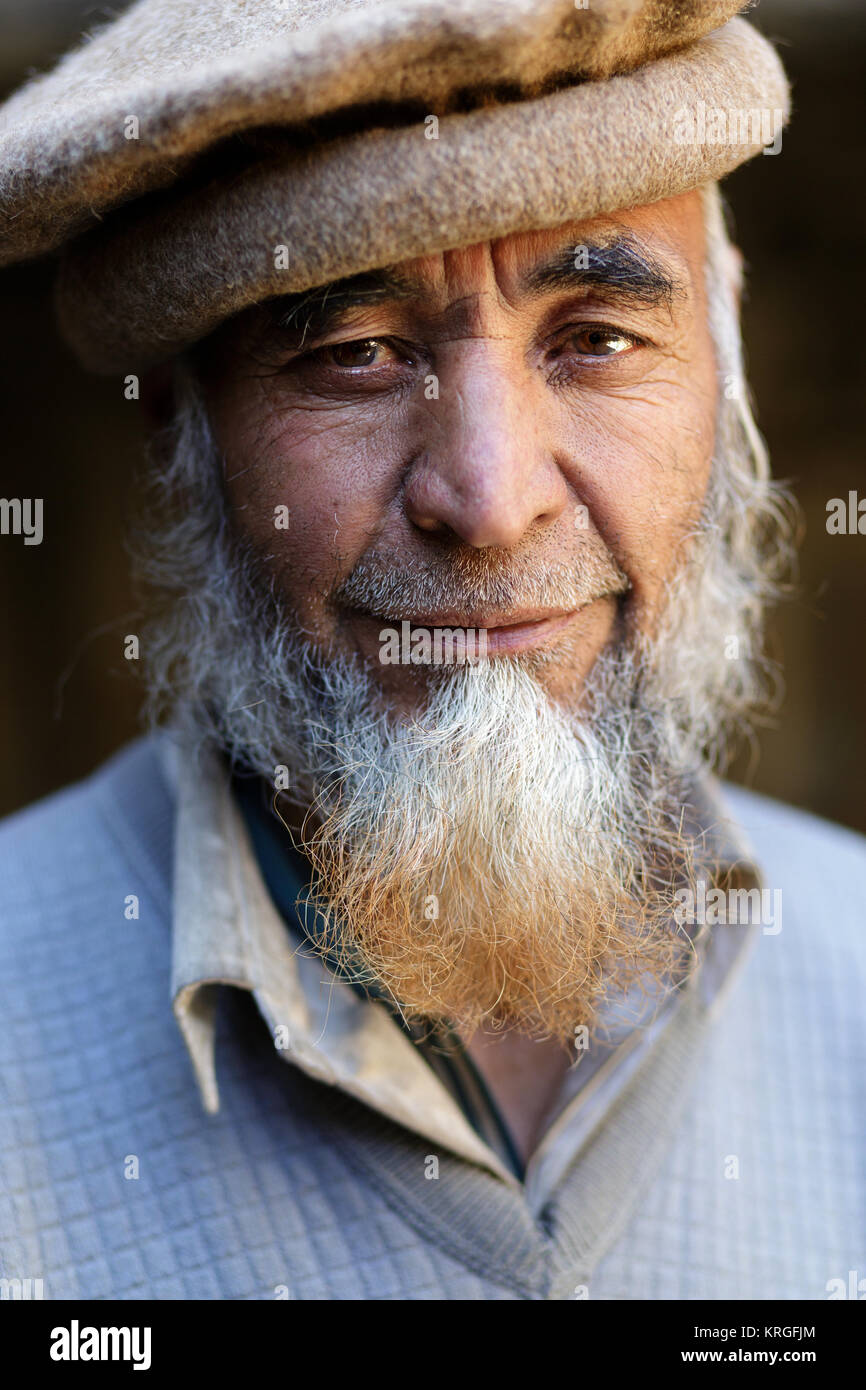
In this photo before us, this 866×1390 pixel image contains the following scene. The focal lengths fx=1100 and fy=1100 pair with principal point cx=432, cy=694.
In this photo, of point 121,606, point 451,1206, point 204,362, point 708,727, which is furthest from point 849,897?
point 121,606

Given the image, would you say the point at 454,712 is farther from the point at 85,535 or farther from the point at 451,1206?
the point at 85,535

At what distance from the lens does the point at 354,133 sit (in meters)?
1.23

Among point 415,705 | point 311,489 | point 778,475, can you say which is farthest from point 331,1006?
point 778,475

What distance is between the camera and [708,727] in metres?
1.91

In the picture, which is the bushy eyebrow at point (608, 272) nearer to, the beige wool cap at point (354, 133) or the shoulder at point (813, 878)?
the beige wool cap at point (354, 133)

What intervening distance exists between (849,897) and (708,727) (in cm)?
59

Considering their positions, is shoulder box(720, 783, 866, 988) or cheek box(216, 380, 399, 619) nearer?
cheek box(216, 380, 399, 619)

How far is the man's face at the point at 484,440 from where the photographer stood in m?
1.36

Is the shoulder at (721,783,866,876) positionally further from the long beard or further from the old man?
the long beard

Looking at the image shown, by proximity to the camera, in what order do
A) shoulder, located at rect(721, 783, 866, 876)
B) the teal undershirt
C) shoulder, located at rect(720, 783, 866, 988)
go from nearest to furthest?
the teal undershirt, shoulder, located at rect(720, 783, 866, 988), shoulder, located at rect(721, 783, 866, 876)

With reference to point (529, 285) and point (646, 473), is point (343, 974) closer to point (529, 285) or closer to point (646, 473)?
point (646, 473)

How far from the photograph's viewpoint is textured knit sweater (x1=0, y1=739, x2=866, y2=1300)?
4.77 ft

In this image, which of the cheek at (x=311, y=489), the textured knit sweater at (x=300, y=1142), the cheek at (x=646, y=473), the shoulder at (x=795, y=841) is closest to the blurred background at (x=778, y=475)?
the shoulder at (x=795, y=841)

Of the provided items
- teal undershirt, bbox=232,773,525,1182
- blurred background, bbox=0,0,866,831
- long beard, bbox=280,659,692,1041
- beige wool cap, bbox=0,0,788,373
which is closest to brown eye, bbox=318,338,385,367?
beige wool cap, bbox=0,0,788,373
